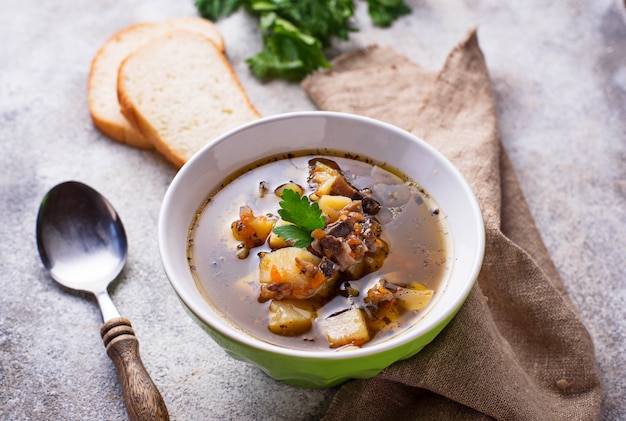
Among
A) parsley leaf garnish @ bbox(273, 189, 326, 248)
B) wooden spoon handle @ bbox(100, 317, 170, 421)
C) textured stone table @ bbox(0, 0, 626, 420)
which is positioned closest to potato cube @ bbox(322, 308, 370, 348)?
parsley leaf garnish @ bbox(273, 189, 326, 248)

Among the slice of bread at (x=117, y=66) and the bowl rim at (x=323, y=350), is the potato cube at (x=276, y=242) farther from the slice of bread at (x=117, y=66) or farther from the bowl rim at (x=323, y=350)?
the slice of bread at (x=117, y=66)

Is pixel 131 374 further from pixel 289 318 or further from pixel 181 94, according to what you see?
pixel 181 94

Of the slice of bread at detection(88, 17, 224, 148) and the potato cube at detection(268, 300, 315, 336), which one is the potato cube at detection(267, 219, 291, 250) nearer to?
the potato cube at detection(268, 300, 315, 336)

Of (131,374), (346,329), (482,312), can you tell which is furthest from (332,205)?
(131,374)

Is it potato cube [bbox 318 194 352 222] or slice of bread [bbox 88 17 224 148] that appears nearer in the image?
potato cube [bbox 318 194 352 222]

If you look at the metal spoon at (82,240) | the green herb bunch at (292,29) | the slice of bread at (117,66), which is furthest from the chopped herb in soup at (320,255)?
the green herb bunch at (292,29)
